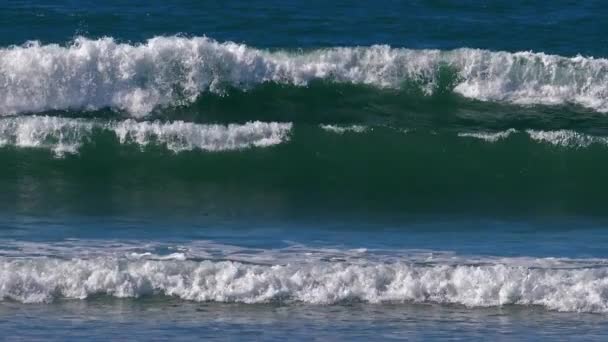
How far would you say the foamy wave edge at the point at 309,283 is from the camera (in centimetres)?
1195

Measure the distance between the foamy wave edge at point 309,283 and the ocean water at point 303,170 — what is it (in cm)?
2

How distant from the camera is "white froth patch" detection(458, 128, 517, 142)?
57.2 ft

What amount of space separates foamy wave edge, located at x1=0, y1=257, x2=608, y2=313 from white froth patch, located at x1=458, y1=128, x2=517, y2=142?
17.3ft

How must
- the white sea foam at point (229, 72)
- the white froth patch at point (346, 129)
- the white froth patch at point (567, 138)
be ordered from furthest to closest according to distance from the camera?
the white sea foam at point (229, 72) < the white froth patch at point (346, 129) < the white froth patch at point (567, 138)

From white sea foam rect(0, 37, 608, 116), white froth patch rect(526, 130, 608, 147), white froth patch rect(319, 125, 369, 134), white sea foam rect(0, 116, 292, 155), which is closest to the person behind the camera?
white sea foam rect(0, 116, 292, 155)

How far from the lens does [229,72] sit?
19.1 m

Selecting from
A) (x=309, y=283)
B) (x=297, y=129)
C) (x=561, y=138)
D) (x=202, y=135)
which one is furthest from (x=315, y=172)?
(x=309, y=283)

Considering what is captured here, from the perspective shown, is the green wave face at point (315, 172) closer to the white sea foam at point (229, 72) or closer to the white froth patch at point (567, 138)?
the white froth patch at point (567, 138)

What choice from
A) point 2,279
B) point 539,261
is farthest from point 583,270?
point 2,279

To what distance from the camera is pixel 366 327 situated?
11258 mm

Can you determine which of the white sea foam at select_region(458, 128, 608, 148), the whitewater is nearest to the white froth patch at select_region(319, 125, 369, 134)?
the white sea foam at select_region(458, 128, 608, 148)

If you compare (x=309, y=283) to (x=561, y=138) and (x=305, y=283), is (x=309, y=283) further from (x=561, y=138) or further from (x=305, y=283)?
(x=561, y=138)

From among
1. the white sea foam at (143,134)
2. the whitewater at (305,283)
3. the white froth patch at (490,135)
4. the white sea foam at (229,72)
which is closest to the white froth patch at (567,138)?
the white froth patch at (490,135)

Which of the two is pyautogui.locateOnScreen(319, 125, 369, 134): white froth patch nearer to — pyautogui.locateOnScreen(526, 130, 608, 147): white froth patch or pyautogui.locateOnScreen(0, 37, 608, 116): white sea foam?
pyautogui.locateOnScreen(0, 37, 608, 116): white sea foam
